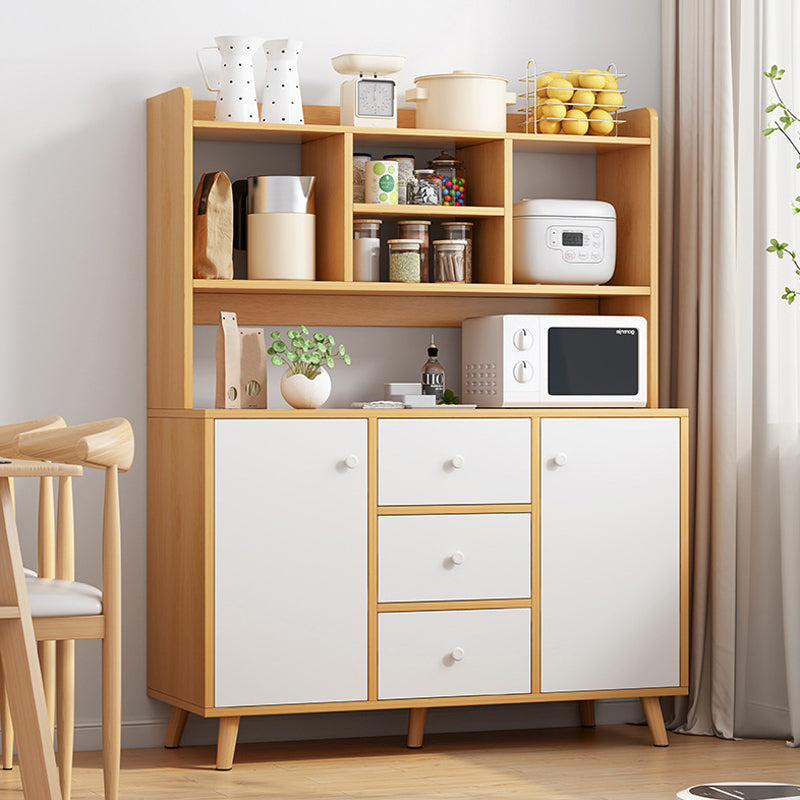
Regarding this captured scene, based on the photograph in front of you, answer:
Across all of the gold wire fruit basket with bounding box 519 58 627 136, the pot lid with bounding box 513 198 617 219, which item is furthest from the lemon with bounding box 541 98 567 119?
the pot lid with bounding box 513 198 617 219

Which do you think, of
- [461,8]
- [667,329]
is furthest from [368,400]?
[461,8]

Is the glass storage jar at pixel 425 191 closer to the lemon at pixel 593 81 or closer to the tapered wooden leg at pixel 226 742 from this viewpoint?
the lemon at pixel 593 81

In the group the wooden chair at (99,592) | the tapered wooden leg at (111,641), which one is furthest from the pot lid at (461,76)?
→ the tapered wooden leg at (111,641)

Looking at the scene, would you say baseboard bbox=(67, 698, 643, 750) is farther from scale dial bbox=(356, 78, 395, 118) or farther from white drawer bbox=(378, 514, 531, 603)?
scale dial bbox=(356, 78, 395, 118)

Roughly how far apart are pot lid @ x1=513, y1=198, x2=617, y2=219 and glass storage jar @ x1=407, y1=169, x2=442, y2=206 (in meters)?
0.22

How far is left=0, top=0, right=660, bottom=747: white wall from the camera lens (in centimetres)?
349

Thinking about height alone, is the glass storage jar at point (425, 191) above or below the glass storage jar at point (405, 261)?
above

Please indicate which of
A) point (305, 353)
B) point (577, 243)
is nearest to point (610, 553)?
point (577, 243)

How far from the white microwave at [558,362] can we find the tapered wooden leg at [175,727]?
3.65 ft

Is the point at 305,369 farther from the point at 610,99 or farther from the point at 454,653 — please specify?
the point at 610,99

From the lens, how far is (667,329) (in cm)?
389

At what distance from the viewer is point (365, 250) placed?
3.53m

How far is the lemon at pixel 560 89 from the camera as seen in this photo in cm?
365

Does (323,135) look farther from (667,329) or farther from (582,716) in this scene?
(582,716)
